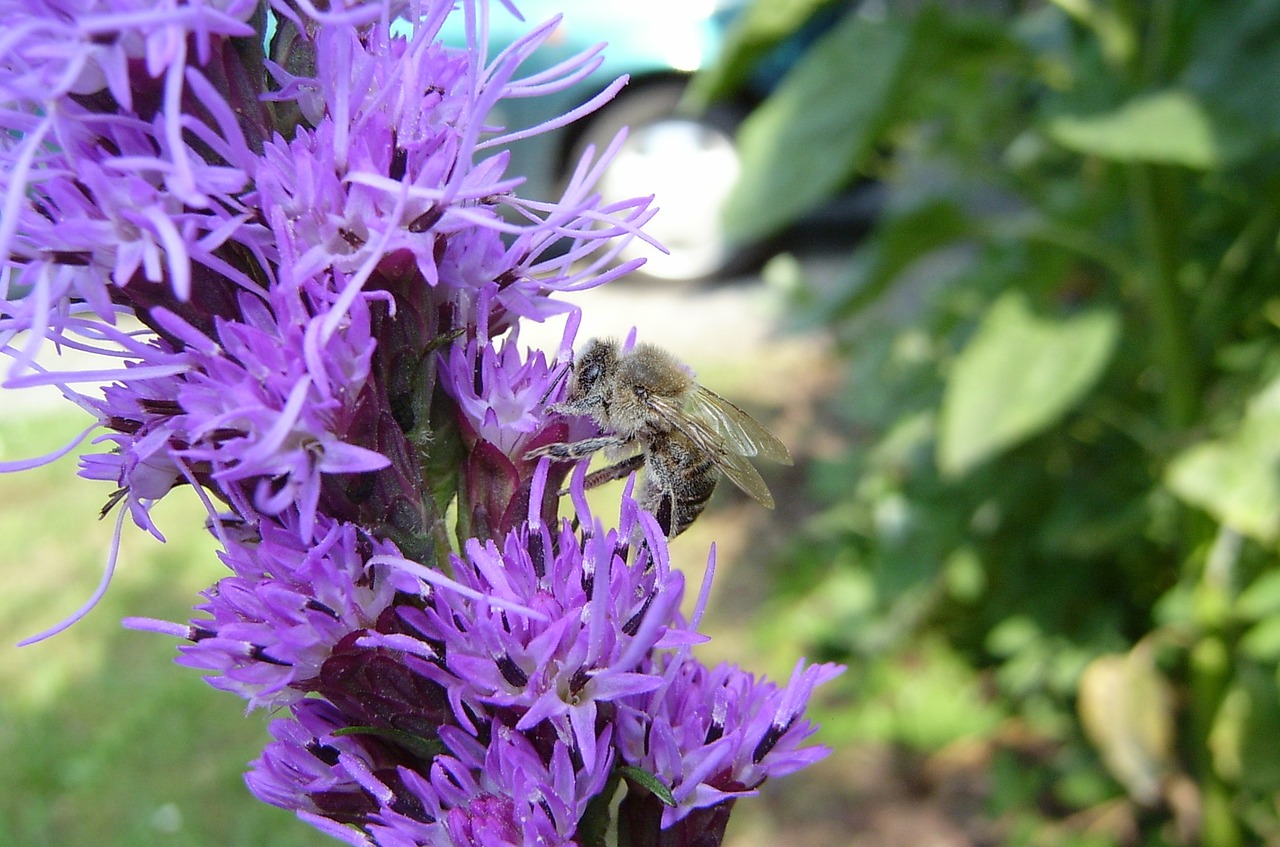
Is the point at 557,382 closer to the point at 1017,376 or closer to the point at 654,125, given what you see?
the point at 1017,376

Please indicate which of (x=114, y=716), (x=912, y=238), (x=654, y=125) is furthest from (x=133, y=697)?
(x=654, y=125)

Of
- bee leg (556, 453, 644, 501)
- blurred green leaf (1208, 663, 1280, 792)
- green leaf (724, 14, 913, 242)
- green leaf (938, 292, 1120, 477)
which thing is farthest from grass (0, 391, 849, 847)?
bee leg (556, 453, 644, 501)

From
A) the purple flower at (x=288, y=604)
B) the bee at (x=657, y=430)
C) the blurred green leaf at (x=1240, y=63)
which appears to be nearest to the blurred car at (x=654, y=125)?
the blurred green leaf at (x=1240, y=63)

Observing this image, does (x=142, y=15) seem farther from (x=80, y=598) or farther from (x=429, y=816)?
(x=80, y=598)

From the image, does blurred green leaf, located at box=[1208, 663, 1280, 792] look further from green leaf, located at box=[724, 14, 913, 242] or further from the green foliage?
green leaf, located at box=[724, 14, 913, 242]

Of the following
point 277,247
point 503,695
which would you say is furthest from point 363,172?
Result: point 503,695

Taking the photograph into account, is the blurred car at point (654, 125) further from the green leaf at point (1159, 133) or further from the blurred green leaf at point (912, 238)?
the green leaf at point (1159, 133)

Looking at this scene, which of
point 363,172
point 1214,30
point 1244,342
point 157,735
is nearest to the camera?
point 363,172
